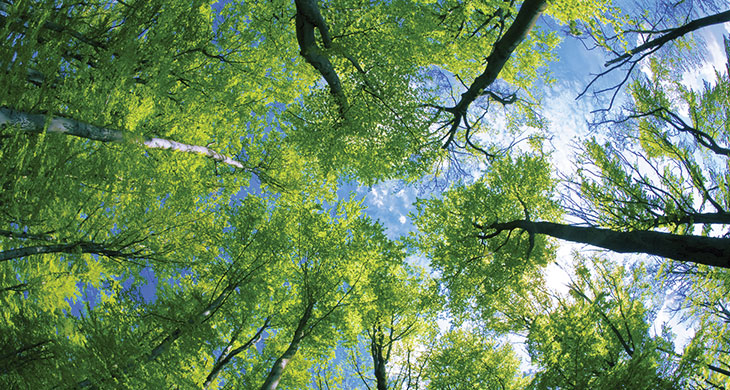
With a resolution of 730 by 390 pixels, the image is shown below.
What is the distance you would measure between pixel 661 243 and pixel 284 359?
5654 mm

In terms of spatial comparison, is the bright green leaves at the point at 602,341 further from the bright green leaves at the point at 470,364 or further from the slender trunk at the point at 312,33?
the slender trunk at the point at 312,33

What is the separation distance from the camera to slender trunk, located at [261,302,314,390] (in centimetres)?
555

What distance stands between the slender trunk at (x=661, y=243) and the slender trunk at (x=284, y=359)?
15.7 ft

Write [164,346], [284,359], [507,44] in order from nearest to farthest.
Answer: [164,346] → [284,359] → [507,44]

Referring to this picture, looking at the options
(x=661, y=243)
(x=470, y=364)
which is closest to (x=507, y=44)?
(x=661, y=243)

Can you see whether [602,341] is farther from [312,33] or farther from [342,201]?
[312,33]

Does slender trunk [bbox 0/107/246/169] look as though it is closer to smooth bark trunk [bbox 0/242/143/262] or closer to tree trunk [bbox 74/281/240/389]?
smooth bark trunk [bbox 0/242/143/262]

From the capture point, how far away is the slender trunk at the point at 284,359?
555 centimetres

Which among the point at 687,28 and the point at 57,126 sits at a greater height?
the point at 687,28

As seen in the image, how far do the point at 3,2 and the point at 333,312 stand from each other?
660 cm

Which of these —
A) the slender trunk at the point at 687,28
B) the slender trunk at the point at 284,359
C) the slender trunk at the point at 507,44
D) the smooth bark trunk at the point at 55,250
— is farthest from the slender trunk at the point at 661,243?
the smooth bark trunk at the point at 55,250

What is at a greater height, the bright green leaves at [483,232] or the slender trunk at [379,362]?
the bright green leaves at [483,232]

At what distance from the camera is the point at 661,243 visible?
3.69 m

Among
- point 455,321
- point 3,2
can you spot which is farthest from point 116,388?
point 455,321
